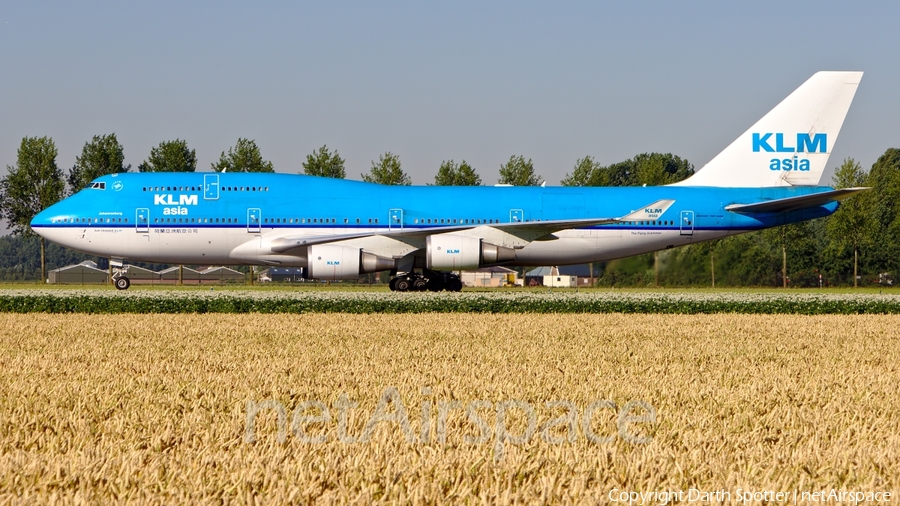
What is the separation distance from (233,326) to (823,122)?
81.8 feet

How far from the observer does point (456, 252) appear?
31875 mm

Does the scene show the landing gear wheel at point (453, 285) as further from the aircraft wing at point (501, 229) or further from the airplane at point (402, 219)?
the aircraft wing at point (501, 229)

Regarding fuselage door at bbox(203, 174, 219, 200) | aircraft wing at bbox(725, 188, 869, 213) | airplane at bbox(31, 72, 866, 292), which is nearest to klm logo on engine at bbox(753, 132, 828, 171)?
airplane at bbox(31, 72, 866, 292)

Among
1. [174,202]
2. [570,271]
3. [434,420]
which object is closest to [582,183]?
[570,271]

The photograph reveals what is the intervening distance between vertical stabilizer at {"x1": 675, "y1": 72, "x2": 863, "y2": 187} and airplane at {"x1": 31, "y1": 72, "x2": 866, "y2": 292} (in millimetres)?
82

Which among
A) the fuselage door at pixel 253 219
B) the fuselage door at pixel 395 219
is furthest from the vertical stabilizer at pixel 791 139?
the fuselage door at pixel 253 219

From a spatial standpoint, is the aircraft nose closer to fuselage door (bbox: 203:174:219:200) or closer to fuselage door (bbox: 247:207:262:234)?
fuselage door (bbox: 203:174:219:200)

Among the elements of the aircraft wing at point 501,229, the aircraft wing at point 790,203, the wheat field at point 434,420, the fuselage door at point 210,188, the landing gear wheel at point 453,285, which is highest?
the fuselage door at point 210,188

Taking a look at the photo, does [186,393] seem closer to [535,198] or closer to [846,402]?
[846,402]

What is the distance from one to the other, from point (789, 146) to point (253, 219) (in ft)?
64.3

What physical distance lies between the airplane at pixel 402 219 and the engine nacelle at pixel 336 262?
34 millimetres

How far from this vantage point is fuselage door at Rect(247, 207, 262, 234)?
32844 millimetres

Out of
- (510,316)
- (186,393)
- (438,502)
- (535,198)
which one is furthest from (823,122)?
(438,502)

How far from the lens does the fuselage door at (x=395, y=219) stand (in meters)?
33.4
